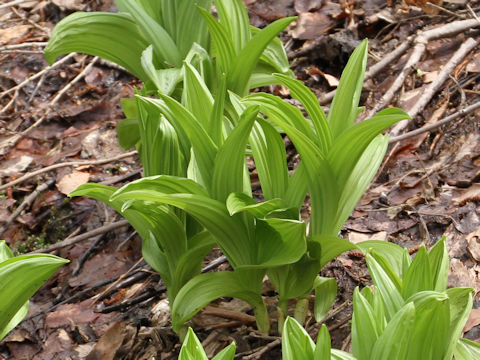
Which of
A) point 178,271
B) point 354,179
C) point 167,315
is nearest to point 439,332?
point 354,179

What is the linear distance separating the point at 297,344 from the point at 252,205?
46 cm

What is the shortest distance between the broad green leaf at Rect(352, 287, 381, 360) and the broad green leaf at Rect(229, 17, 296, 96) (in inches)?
45.3

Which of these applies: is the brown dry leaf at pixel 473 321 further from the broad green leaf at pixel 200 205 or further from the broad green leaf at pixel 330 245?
the broad green leaf at pixel 200 205

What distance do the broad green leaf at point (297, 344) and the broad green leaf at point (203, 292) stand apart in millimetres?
571

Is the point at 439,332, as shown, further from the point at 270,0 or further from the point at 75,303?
the point at 270,0

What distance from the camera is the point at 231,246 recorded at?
1.97m

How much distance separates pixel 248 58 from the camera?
2.45 metres

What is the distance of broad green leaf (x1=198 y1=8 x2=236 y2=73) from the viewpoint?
7.76 ft

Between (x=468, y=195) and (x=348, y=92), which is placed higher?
(x=348, y=92)

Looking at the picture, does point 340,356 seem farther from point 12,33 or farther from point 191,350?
point 12,33

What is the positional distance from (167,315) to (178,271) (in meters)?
0.32

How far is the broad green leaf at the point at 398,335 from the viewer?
1341 millimetres

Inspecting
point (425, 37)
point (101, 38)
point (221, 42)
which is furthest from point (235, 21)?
point (425, 37)

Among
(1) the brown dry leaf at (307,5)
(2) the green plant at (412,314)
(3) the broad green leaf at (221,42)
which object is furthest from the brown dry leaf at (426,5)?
(2) the green plant at (412,314)
